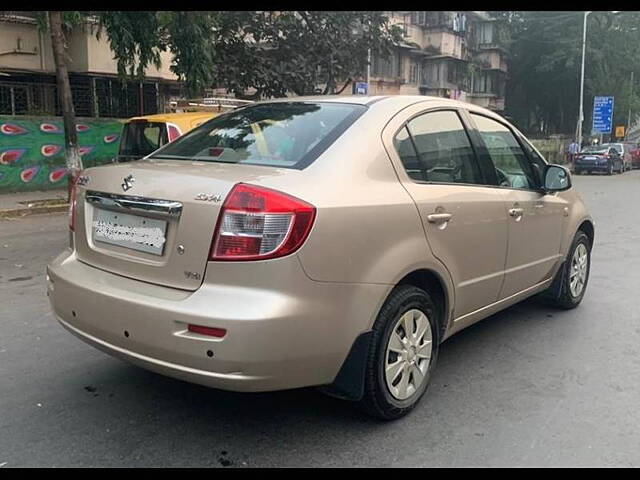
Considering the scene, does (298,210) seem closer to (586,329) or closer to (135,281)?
(135,281)

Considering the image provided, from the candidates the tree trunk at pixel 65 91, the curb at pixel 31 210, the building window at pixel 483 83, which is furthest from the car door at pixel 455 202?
the building window at pixel 483 83

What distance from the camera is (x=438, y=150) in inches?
146

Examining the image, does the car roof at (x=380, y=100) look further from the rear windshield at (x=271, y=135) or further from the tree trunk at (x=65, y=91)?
the tree trunk at (x=65, y=91)

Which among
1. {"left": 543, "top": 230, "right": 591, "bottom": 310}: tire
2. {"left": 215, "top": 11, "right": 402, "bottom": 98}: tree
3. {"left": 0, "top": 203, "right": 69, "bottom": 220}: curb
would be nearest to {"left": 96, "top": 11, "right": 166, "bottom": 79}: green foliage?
{"left": 0, "top": 203, "right": 69, "bottom": 220}: curb

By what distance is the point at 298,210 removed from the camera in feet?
8.96

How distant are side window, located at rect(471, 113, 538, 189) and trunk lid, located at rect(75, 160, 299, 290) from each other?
1.80 m

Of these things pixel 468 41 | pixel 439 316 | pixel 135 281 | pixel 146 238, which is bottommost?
pixel 439 316

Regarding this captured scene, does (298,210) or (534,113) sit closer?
(298,210)

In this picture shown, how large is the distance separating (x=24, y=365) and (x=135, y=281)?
156 cm

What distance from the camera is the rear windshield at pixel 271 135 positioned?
10.5 ft

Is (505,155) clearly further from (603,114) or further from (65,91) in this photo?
(603,114)

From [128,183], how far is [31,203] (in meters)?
10.3

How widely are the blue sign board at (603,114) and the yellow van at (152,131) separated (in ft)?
108

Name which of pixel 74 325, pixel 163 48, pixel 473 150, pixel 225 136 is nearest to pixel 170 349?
pixel 74 325
